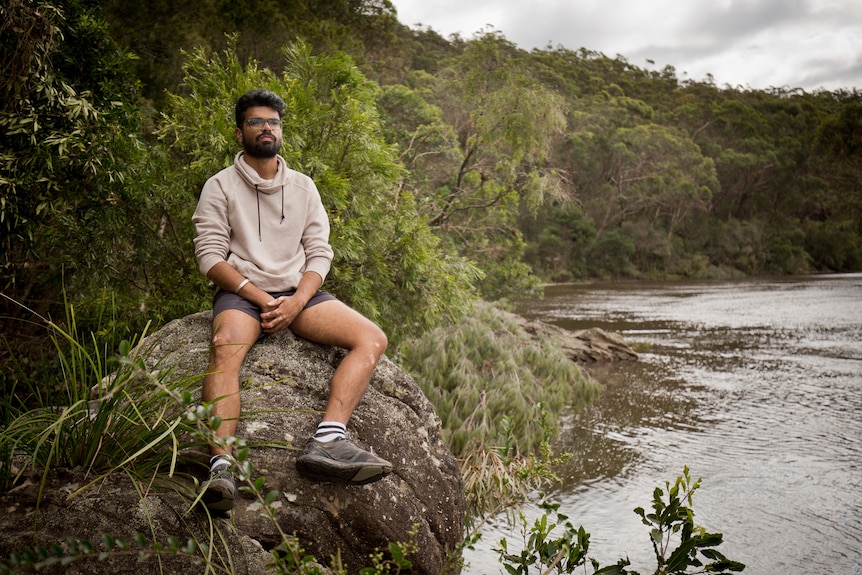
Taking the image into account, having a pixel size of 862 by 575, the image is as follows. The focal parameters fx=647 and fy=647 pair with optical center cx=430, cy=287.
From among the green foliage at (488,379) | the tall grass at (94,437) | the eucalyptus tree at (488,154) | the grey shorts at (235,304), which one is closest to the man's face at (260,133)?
the grey shorts at (235,304)

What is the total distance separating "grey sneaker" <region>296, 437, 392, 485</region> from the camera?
8.59 ft

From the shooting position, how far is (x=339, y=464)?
261 centimetres

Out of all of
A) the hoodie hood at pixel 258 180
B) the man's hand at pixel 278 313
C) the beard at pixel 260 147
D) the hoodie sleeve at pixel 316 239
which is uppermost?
the beard at pixel 260 147

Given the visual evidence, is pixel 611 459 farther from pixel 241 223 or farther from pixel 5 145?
pixel 5 145

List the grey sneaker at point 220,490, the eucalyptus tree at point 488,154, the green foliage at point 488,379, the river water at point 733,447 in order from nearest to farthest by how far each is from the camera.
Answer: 1. the grey sneaker at point 220,490
2. the river water at point 733,447
3. the green foliage at point 488,379
4. the eucalyptus tree at point 488,154

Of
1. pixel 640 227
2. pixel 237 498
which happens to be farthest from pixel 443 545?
pixel 640 227

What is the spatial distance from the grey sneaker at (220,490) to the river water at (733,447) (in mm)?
2533

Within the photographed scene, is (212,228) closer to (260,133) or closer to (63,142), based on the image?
(260,133)

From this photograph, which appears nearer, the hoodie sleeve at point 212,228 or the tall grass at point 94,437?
the tall grass at point 94,437

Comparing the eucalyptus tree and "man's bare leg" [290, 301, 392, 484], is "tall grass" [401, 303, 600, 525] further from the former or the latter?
"man's bare leg" [290, 301, 392, 484]

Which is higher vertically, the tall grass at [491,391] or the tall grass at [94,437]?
the tall grass at [94,437]

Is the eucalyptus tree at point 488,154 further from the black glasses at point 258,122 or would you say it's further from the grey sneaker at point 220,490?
the grey sneaker at point 220,490

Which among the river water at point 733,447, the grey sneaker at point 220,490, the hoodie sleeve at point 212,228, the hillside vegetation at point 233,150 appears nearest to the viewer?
the grey sneaker at point 220,490

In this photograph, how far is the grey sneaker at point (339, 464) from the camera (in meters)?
2.62
